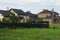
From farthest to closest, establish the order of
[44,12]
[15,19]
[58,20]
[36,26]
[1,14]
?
[44,12] → [58,20] → [1,14] → [15,19] → [36,26]

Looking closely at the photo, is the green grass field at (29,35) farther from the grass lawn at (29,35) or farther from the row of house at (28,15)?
the row of house at (28,15)

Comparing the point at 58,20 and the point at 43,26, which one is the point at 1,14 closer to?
the point at 58,20

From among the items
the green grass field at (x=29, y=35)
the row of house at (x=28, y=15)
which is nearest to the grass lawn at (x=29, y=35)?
the green grass field at (x=29, y=35)

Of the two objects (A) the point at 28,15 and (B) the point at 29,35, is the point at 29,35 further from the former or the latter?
(A) the point at 28,15

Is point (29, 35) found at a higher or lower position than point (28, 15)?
lower

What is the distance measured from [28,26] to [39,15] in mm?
61597

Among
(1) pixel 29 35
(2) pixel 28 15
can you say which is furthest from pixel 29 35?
(2) pixel 28 15

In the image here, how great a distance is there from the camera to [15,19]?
193 feet

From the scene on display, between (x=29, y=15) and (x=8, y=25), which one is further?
(x=29, y=15)

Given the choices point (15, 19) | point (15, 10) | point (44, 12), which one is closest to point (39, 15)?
point (44, 12)

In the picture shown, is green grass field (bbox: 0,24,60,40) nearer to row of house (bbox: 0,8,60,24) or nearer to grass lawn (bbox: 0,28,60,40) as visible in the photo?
grass lawn (bbox: 0,28,60,40)

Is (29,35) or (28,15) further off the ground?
(28,15)

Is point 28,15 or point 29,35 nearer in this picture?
point 29,35

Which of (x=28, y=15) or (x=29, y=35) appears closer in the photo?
(x=29, y=35)
